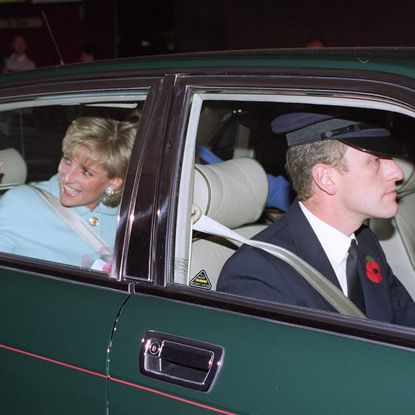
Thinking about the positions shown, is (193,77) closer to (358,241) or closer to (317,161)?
(317,161)

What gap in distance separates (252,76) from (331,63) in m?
0.21

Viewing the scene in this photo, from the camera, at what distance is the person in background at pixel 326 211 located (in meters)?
2.12

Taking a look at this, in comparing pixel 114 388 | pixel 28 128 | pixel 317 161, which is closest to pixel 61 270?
pixel 114 388

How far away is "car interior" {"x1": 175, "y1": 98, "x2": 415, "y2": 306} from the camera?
2.46m

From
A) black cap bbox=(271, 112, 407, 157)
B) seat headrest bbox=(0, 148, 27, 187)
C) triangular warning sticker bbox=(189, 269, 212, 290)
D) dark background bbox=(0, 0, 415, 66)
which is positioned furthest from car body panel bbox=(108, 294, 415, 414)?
dark background bbox=(0, 0, 415, 66)

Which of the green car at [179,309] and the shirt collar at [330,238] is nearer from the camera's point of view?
the green car at [179,309]

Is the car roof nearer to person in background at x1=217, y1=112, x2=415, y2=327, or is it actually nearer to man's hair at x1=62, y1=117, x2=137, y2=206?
person in background at x1=217, y1=112, x2=415, y2=327

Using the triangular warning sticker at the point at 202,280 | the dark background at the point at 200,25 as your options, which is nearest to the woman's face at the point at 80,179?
the triangular warning sticker at the point at 202,280

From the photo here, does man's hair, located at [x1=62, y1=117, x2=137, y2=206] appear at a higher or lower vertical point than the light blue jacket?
higher

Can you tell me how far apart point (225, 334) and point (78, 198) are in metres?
1.37

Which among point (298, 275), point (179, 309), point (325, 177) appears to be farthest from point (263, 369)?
point (325, 177)

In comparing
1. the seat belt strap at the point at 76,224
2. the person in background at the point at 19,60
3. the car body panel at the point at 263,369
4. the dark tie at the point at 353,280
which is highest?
the person in background at the point at 19,60

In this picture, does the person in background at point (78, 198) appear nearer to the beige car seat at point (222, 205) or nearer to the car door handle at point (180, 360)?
the beige car seat at point (222, 205)

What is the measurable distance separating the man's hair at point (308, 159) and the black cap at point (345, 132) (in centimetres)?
3
